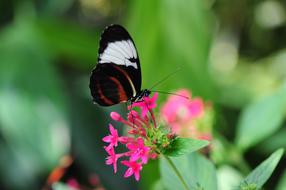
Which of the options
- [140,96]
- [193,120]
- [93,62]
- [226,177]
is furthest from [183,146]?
[93,62]

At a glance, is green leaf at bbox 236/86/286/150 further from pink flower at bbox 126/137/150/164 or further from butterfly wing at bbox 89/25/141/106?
pink flower at bbox 126/137/150/164

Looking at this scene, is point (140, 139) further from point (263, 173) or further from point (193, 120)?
point (193, 120)

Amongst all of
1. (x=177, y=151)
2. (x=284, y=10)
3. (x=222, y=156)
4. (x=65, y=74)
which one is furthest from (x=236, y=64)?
(x=177, y=151)

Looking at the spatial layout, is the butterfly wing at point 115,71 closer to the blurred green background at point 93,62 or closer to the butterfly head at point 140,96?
the butterfly head at point 140,96

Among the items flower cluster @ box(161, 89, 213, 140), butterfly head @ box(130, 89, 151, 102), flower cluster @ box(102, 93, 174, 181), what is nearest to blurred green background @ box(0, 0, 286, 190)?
flower cluster @ box(161, 89, 213, 140)

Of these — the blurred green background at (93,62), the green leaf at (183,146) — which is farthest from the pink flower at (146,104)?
the blurred green background at (93,62)
